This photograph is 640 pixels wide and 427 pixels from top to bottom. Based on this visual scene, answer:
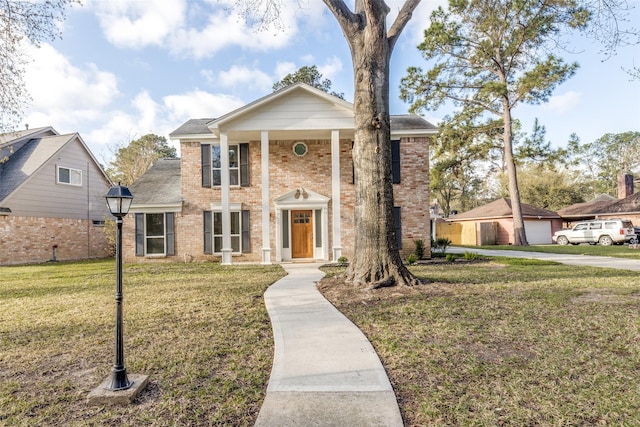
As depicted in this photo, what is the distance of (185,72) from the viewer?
15.2m

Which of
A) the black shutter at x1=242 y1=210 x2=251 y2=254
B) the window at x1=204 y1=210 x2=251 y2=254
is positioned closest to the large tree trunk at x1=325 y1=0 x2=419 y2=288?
the black shutter at x1=242 y1=210 x2=251 y2=254

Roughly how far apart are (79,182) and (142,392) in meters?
18.5

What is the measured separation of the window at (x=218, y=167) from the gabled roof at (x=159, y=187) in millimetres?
1470

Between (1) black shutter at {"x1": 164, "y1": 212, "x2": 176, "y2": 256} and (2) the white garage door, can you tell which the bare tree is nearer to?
(1) black shutter at {"x1": 164, "y1": 212, "x2": 176, "y2": 256}

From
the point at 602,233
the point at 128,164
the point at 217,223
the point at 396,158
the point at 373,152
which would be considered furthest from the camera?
the point at 128,164

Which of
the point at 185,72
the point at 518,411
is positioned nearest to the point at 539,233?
the point at 185,72

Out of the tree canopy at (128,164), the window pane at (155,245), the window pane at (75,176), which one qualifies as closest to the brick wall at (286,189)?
the window pane at (155,245)

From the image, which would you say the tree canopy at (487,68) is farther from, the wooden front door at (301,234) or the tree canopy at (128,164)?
the tree canopy at (128,164)

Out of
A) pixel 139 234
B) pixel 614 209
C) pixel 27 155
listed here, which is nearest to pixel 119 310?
pixel 139 234

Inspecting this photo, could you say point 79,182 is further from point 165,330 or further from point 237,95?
point 165,330

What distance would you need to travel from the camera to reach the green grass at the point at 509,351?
2.52m

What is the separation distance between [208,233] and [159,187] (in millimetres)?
3199

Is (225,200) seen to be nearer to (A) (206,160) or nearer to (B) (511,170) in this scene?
(A) (206,160)

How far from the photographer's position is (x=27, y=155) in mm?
16516
